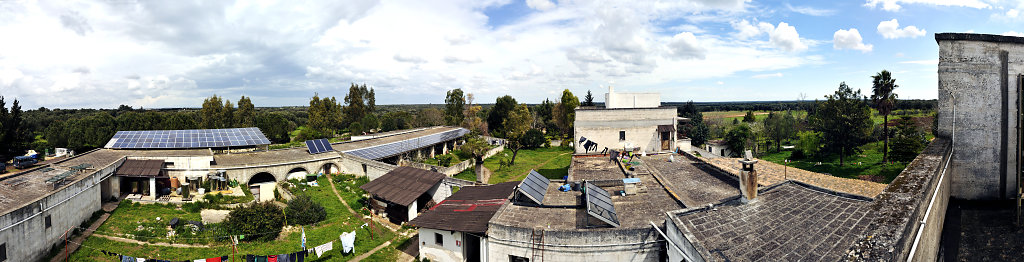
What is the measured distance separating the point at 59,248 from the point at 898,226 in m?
30.5

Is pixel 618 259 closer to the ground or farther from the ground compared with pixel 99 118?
closer to the ground

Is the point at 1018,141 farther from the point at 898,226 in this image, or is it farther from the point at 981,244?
the point at 898,226

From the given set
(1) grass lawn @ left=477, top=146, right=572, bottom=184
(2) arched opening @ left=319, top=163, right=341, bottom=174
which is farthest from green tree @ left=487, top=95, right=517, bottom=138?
(2) arched opening @ left=319, top=163, right=341, bottom=174

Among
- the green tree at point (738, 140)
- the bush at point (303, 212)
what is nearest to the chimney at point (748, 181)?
the bush at point (303, 212)

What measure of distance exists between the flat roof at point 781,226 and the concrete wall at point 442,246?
28.2 ft

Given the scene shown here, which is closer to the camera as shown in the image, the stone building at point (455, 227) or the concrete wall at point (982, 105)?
the concrete wall at point (982, 105)

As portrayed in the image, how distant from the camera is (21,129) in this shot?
46.0m

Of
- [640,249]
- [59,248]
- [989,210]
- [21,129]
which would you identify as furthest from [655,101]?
[21,129]

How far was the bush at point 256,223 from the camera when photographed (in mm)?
20625

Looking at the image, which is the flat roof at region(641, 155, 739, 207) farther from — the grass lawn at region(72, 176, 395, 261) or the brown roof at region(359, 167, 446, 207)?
the grass lawn at region(72, 176, 395, 261)

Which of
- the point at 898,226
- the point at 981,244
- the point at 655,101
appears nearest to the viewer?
the point at 898,226

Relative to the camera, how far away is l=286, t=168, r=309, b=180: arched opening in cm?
3525

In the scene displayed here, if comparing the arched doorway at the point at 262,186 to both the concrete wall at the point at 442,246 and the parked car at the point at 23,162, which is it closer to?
the concrete wall at the point at 442,246

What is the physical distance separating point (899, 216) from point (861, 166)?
36.6m
